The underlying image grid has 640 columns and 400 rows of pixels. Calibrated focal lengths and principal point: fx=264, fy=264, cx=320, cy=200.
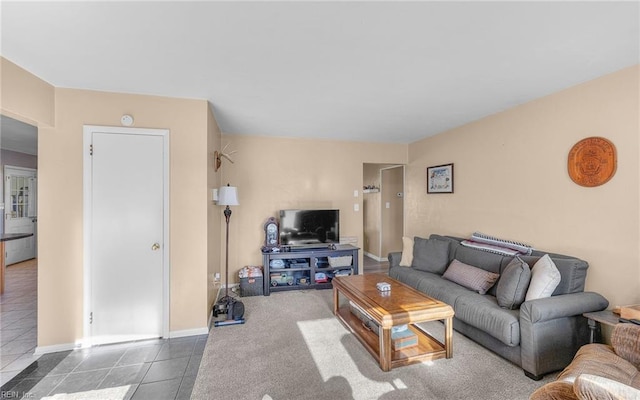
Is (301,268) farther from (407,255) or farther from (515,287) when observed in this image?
(515,287)

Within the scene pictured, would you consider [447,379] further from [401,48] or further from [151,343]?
[151,343]

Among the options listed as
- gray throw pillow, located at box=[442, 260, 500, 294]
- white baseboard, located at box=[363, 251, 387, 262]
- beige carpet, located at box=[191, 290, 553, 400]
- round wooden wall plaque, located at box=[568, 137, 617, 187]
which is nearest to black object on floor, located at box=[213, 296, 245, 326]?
beige carpet, located at box=[191, 290, 553, 400]

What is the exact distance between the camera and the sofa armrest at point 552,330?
6.60 feet

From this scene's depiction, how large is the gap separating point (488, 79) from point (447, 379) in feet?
8.38

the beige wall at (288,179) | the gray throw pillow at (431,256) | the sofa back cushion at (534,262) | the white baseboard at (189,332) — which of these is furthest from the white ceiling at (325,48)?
the white baseboard at (189,332)

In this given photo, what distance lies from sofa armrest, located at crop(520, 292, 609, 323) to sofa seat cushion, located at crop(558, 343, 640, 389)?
1.07ft

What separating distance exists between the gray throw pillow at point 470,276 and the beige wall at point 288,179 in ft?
6.47

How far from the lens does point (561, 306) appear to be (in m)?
2.06

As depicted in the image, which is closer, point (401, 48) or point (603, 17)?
point (603, 17)

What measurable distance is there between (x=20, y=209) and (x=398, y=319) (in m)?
8.41

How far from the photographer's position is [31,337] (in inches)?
107

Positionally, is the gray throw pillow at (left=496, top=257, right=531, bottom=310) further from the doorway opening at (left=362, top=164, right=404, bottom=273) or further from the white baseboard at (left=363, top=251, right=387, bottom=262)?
the white baseboard at (left=363, top=251, right=387, bottom=262)

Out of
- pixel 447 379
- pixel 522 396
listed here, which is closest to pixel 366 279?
pixel 447 379

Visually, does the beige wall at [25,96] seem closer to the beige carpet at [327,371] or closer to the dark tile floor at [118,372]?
the dark tile floor at [118,372]
